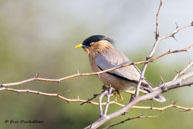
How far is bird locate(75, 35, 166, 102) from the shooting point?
4.58m

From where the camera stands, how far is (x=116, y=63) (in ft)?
16.0

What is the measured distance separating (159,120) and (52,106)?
1905cm

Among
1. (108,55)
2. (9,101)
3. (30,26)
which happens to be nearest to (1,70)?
(9,101)

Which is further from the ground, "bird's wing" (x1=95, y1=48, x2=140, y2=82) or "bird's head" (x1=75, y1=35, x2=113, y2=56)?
"bird's head" (x1=75, y1=35, x2=113, y2=56)

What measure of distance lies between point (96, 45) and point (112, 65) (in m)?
0.68

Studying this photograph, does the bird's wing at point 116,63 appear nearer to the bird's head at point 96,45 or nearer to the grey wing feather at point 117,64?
the grey wing feather at point 117,64

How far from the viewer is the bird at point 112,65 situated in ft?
15.0

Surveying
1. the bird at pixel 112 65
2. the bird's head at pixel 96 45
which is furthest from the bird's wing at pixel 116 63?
the bird's head at pixel 96 45

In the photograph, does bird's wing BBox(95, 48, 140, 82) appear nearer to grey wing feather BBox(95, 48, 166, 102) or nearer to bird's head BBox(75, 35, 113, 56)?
grey wing feather BBox(95, 48, 166, 102)

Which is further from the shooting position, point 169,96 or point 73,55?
point 73,55

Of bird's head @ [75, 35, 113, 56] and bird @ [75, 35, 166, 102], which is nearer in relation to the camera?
bird @ [75, 35, 166, 102]

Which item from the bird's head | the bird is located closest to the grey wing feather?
the bird

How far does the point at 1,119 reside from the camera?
27703 mm

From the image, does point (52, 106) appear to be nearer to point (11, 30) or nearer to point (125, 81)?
point (11, 30)
